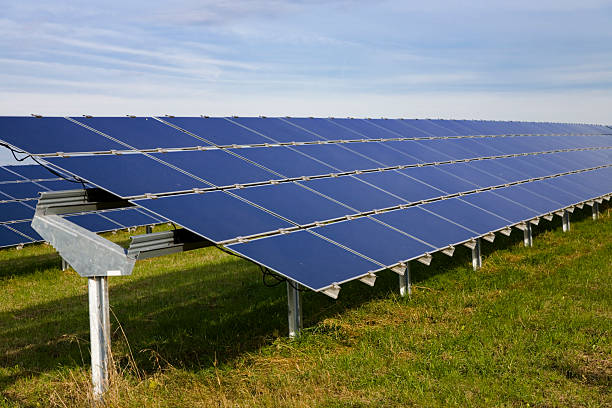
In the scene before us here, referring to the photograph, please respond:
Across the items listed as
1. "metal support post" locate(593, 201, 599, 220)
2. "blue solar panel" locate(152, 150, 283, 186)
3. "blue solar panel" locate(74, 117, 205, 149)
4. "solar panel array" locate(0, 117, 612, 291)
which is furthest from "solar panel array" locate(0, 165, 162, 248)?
"metal support post" locate(593, 201, 599, 220)

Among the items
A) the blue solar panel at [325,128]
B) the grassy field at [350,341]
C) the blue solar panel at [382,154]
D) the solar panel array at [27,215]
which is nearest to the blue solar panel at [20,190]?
the solar panel array at [27,215]

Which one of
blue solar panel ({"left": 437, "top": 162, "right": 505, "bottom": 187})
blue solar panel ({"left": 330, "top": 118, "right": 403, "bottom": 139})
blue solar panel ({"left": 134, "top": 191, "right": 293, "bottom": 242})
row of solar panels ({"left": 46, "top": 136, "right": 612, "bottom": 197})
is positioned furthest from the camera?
blue solar panel ({"left": 330, "top": 118, "right": 403, "bottom": 139})

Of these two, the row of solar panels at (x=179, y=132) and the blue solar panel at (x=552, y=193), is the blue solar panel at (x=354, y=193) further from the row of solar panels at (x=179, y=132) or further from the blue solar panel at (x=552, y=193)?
the blue solar panel at (x=552, y=193)

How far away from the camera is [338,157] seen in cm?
1431

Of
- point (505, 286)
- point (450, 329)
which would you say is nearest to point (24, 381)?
point (450, 329)

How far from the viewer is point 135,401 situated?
8.08 meters

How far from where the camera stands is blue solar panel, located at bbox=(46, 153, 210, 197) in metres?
8.36

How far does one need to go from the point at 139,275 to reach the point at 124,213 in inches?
171

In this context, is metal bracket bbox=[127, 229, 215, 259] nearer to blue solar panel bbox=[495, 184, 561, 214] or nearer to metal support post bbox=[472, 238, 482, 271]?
metal support post bbox=[472, 238, 482, 271]

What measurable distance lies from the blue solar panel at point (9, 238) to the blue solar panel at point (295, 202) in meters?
13.9

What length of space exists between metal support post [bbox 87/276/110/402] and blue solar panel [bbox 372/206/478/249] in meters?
5.40

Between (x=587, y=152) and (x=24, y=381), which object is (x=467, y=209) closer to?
(x=24, y=381)

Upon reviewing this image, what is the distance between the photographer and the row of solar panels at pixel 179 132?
8929mm

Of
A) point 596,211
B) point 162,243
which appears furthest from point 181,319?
point 596,211
